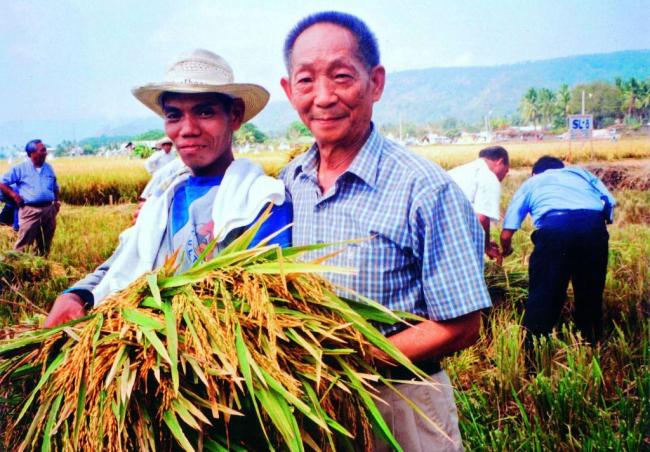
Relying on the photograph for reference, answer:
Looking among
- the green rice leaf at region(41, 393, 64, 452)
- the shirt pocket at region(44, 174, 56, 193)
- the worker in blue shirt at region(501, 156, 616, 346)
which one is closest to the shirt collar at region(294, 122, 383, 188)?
the green rice leaf at region(41, 393, 64, 452)

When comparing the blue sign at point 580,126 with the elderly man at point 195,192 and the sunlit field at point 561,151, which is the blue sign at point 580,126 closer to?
the sunlit field at point 561,151

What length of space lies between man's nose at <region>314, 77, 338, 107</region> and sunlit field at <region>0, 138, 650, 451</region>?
89 cm

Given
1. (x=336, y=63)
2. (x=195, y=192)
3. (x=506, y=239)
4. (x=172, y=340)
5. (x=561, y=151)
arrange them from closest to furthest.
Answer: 1. (x=172, y=340)
2. (x=336, y=63)
3. (x=195, y=192)
4. (x=506, y=239)
5. (x=561, y=151)

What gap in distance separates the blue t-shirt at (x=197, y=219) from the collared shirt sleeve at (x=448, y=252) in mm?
384

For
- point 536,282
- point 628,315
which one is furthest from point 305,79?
point 628,315

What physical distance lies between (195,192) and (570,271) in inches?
117

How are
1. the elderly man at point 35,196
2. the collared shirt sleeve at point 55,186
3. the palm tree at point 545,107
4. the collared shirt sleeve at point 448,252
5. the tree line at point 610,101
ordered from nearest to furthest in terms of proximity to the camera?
the collared shirt sleeve at point 448,252 → the tree line at point 610,101 → the elderly man at point 35,196 → the collared shirt sleeve at point 55,186 → the palm tree at point 545,107

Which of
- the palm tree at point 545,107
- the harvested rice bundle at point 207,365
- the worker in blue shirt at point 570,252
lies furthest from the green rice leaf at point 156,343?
the palm tree at point 545,107

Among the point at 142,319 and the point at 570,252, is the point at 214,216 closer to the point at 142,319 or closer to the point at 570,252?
the point at 142,319

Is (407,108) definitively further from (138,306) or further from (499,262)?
(138,306)

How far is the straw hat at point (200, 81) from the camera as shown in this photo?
5.14 feet

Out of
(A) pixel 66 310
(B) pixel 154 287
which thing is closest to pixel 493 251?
(A) pixel 66 310

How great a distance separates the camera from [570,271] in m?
3.75

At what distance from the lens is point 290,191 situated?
5.31ft
